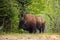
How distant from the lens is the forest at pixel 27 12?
14367 millimetres

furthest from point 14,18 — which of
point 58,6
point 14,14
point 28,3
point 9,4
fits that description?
point 58,6

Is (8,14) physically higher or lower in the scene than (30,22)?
higher

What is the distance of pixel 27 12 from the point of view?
58.3ft

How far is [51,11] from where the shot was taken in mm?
19984

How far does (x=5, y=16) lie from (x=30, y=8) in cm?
366

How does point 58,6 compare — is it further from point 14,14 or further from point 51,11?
point 14,14

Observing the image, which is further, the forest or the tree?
the forest

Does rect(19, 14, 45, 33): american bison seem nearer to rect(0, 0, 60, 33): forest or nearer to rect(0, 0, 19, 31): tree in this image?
rect(0, 0, 60, 33): forest

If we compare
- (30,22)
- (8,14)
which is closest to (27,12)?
(30,22)

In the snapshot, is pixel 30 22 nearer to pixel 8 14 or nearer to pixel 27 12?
pixel 27 12

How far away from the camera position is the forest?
14367mm

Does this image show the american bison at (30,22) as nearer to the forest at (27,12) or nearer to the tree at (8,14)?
the forest at (27,12)

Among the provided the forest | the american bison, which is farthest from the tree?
the american bison

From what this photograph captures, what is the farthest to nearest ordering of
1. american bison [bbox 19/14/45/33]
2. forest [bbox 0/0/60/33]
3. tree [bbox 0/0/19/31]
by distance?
american bison [bbox 19/14/45/33] → forest [bbox 0/0/60/33] → tree [bbox 0/0/19/31]
